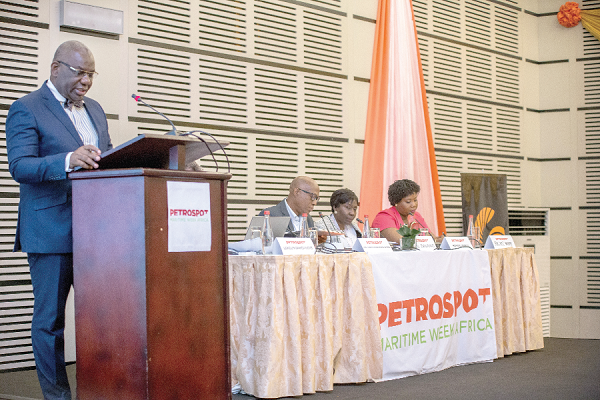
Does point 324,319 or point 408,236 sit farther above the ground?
point 408,236

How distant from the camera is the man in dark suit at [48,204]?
2.23m

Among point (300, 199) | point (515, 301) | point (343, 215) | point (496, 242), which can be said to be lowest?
point (515, 301)

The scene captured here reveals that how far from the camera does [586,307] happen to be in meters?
6.75

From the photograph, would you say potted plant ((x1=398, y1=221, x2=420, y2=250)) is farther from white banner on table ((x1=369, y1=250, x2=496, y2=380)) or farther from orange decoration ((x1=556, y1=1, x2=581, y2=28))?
orange decoration ((x1=556, y1=1, x2=581, y2=28))

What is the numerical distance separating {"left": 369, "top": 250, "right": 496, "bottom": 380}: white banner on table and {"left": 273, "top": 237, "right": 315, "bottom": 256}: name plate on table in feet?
1.40

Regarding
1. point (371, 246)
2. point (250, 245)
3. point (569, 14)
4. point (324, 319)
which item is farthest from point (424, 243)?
point (569, 14)

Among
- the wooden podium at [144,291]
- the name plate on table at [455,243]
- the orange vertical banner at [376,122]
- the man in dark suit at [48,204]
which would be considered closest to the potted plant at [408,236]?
the name plate on table at [455,243]

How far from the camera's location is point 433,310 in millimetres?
3633

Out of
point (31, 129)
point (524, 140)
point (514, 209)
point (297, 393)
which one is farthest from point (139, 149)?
point (524, 140)

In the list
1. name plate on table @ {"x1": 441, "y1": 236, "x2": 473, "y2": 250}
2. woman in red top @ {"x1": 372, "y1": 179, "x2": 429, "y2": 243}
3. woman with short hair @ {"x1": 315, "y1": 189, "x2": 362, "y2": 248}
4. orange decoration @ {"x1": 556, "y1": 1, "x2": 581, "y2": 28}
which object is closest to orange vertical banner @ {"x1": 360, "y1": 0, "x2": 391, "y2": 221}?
woman in red top @ {"x1": 372, "y1": 179, "x2": 429, "y2": 243}

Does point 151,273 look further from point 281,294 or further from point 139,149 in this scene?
point 281,294

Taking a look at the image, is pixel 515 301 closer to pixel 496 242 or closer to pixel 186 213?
pixel 496 242

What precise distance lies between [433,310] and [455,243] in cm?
56

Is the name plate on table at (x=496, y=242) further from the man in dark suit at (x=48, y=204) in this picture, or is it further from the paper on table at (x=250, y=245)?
the man in dark suit at (x=48, y=204)
